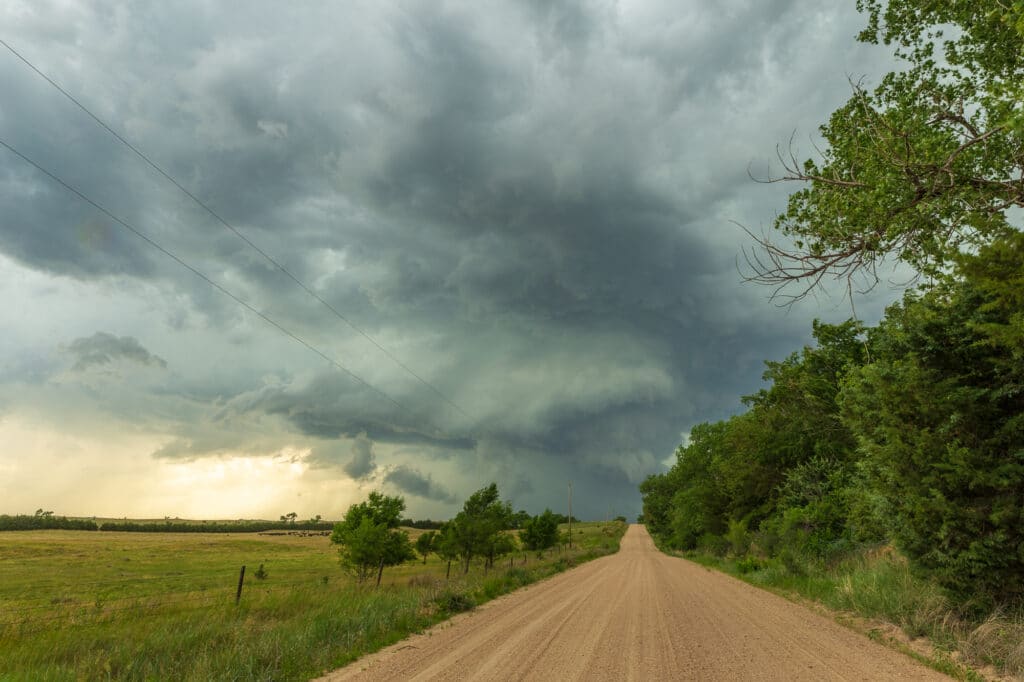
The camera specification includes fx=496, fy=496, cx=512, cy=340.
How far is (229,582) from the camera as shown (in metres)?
56.0

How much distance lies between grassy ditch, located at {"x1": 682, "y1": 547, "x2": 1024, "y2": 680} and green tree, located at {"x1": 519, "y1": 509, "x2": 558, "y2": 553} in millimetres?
55081

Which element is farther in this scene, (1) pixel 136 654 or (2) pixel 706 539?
(2) pixel 706 539

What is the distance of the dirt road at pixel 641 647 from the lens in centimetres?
765

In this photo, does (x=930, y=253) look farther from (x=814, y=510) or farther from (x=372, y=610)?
(x=814, y=510)

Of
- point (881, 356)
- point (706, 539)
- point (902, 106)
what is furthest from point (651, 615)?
point (706, 539)

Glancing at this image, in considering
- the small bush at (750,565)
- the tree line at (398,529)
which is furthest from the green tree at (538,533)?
the small bush at (750,565)

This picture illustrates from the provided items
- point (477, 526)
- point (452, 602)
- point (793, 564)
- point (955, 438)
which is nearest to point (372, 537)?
point (477, 526)

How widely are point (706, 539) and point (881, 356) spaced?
41.7 metres

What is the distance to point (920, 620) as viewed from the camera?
382 inches

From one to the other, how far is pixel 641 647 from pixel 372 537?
31758mm

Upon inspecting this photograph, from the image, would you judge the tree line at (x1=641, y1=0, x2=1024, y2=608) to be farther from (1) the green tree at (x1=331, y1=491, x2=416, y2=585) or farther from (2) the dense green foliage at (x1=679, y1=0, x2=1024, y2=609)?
(1) the green tree at (x1=331, y1=491, x2=416, y2=585)

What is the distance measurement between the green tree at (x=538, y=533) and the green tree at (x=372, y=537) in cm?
2708

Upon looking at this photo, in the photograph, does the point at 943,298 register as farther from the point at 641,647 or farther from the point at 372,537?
the point at 372,537

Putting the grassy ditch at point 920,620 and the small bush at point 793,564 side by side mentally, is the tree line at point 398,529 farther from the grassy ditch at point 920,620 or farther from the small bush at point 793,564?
the grassy ditch at point 920,620
